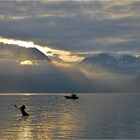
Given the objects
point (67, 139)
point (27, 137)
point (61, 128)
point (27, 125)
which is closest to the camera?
point (67, 139)

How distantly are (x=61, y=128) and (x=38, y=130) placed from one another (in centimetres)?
468

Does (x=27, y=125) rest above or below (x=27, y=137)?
above

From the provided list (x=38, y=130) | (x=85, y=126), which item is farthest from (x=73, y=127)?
(x=38, y=130)

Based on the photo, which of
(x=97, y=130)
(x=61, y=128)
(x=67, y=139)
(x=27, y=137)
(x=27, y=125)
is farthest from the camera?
(x=27, y=125)

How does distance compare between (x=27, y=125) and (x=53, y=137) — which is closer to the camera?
(x=53, y=137)

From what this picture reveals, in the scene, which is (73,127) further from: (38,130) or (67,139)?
(67,139)

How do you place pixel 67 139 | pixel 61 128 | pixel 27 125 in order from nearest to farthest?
pixel 67 139
pixel 61 128
pixel 27 125

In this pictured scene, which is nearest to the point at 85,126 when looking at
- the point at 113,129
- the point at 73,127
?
the point at 73,127

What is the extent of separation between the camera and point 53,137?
207 feet

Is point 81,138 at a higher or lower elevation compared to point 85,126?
lower

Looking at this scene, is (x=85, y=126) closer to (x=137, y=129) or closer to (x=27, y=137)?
(x=137, y=129)

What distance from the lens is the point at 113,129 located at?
7244 cm

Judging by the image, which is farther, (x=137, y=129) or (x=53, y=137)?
(x=137, y=129)

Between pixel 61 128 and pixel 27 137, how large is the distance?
1115cm
